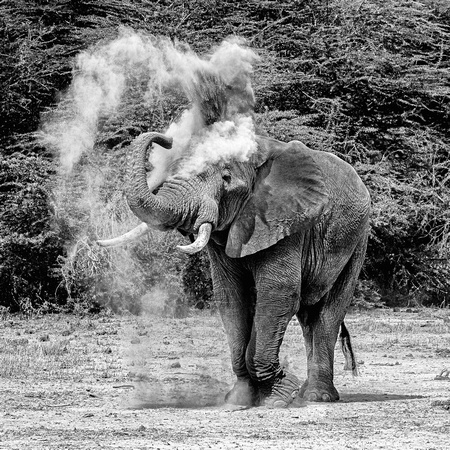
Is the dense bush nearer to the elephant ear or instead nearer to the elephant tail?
the elephant tail

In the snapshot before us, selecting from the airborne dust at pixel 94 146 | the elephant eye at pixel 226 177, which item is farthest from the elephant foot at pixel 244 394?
the airborne dust at pixel 94 146

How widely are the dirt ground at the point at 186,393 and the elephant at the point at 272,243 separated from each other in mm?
426

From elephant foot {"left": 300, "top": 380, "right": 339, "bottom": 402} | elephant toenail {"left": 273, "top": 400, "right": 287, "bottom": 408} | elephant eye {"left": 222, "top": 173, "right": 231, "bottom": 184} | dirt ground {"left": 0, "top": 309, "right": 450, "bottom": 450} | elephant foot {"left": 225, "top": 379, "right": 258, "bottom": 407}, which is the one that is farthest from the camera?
elephant foot {"left": 300, "top": 380, "right": 339, "bottom": 402}

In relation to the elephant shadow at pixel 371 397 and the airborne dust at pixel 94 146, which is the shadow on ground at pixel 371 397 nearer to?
the elephant shadow at pixel 371 397

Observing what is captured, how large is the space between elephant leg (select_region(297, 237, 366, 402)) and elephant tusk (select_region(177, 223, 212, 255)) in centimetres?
191

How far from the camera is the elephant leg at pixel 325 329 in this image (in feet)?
36.3

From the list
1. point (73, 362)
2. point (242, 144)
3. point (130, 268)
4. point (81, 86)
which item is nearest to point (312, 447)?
point (242, 144)

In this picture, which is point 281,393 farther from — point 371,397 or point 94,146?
point 94,146

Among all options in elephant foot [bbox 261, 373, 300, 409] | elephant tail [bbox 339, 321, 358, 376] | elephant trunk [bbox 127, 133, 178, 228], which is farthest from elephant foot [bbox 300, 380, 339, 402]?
elephant trunk [bbox 127, 133, 178, 228]

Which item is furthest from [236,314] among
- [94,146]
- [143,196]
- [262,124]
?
[94,146]

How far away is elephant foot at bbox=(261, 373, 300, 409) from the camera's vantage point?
1042cm

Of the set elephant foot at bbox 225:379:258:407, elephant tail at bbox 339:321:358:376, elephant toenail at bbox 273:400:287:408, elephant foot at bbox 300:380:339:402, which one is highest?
elephant toenail at bbox 273:400:287:408

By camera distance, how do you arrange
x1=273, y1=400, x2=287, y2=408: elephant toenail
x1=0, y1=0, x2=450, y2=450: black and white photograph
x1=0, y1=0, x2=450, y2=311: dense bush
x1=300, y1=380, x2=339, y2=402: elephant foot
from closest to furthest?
1. x1=0, y1=0, x2=450, y2=450: black and white photograph
2. x1=273, y1=400, x2=287, y2=408: elephant toenail
3. x1=300, y1=380, x2=339, y2=402: elephant foot
4. x1=0, y1=0, x2=450, y2=311: dense bush

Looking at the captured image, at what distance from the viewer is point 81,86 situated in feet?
75.4
